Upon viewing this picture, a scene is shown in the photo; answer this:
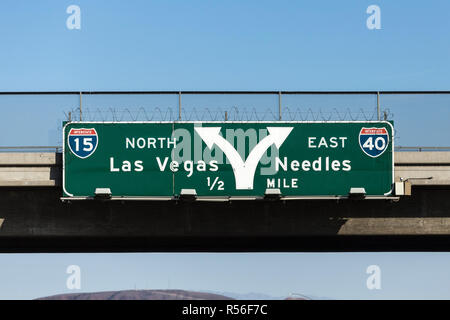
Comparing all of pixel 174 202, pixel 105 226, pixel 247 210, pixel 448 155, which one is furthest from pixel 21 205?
pixel 448 155

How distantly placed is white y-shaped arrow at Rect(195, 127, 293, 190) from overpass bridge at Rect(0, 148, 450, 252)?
1174 millimetres

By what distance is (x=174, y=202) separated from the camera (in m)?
23.2

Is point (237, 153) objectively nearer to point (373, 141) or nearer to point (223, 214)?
point (223, 214)

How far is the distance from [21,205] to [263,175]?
306 inches

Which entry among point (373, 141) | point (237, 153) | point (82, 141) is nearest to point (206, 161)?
point (237, 153)

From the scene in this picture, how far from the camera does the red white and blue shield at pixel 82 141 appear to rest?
22781 mm

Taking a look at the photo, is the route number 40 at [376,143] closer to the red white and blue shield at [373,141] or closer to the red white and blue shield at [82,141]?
the red white and blue shield at [373,141]

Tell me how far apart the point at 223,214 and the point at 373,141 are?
5288 mm

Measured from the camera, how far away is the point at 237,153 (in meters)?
22.7

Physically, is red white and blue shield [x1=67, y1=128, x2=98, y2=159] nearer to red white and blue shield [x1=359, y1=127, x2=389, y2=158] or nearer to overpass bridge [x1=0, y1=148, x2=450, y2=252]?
overpass bridge [x1=0, y1=148, x2=450, y2=252]

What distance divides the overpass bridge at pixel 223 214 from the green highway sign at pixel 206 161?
2.48 ft

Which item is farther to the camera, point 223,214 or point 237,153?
point 223,214

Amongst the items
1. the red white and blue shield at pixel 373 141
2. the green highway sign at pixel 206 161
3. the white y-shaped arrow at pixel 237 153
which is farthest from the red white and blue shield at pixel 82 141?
the red white and blue shield at pixel 373 141
